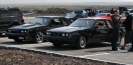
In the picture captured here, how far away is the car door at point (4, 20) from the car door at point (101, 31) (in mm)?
7555

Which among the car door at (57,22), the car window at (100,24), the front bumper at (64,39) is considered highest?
the car window at (100,24)

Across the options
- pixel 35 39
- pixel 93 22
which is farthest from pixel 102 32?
pixel 35 39

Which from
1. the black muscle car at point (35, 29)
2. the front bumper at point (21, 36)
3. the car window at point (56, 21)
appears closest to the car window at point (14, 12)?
the black muscle car at point (35, 29)

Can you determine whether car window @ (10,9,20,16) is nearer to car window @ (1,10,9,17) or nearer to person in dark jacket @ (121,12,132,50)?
car window @ (1,10,9,17)

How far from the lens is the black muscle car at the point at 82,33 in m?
14.1

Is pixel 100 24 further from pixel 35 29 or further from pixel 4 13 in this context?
pixel 4 13

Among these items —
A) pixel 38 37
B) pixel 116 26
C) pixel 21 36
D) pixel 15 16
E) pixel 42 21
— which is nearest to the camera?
pixel 116 26

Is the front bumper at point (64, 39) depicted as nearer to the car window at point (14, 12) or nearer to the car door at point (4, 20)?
the car door at point (4, 20)

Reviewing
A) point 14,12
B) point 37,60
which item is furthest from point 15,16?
point 37,60

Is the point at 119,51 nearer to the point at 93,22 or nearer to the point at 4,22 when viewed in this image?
the point at 93,22

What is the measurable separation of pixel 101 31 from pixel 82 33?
3.92ft

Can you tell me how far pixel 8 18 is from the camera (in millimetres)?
21156

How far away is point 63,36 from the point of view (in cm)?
1415

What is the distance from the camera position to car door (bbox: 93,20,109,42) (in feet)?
49.3
